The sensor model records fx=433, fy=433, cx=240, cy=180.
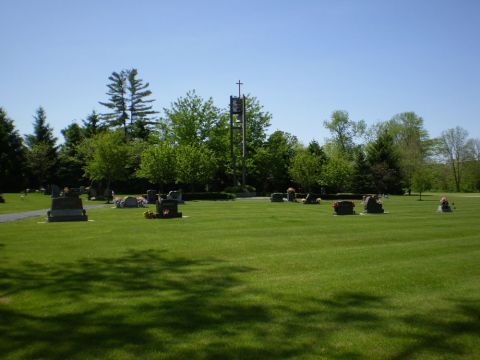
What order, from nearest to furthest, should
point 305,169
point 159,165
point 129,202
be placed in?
1. point 129,202
2. point 159,165
3. point 305,169

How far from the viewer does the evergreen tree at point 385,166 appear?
231 ft

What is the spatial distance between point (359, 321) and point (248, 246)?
7.07 m

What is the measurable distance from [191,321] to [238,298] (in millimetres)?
1400

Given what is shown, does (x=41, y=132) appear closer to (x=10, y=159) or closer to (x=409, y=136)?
(x=10, y=159)

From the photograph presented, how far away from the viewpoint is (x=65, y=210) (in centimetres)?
2112

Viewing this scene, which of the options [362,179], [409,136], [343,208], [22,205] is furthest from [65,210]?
[409,136]

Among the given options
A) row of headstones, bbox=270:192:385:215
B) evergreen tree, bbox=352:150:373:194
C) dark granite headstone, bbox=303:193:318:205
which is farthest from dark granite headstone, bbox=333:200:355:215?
evergreen tree, bbox=352:150:373:194

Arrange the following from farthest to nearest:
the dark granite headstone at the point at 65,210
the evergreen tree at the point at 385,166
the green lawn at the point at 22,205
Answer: the evergreen tree at the point at 385,166, the green lawn at the point at 22,205, the dark granite headstone at the point at 65,210

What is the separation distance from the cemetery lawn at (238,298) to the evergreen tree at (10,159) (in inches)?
2154

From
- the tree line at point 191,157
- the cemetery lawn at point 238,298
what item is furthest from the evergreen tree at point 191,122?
the cemetery lawn at point 238,298

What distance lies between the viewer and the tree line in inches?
2154

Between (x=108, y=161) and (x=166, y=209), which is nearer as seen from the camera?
(x=166, y=209)

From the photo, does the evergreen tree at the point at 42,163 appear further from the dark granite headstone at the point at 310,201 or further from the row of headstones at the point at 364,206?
the row of headstones at the point at 364,206

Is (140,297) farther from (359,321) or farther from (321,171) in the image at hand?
(321,171)
